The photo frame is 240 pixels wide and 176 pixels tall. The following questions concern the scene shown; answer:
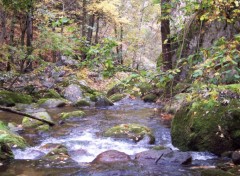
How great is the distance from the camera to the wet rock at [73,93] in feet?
51.1

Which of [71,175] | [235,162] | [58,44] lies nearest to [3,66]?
[58,44]

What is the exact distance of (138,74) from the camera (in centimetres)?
296

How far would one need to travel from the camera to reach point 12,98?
13078 mm

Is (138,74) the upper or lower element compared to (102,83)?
upper

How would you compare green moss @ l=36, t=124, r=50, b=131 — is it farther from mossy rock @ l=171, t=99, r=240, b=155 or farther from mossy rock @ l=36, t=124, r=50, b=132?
mossy rock @ l=171, t=99, r=240, b=155

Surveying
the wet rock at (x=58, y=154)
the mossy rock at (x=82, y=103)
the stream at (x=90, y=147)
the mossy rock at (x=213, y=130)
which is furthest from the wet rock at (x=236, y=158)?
the mossy rock at (x=82, y=103)

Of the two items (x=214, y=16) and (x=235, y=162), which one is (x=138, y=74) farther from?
(x=235, y=162)

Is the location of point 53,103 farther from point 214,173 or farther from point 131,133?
point 214,173

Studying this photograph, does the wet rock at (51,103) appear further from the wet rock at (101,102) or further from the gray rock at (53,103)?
the wet rock at (101,102)

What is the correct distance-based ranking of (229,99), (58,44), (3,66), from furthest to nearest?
1. (3,66)
2. (58,44)
3. (229,99)

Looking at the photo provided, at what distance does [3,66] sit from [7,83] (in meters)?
4.23

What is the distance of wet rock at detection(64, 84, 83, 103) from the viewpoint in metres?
15.6

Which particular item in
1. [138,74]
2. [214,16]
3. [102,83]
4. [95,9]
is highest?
[95,9]

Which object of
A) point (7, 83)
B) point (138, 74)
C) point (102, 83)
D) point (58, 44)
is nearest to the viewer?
point (138, 74)
